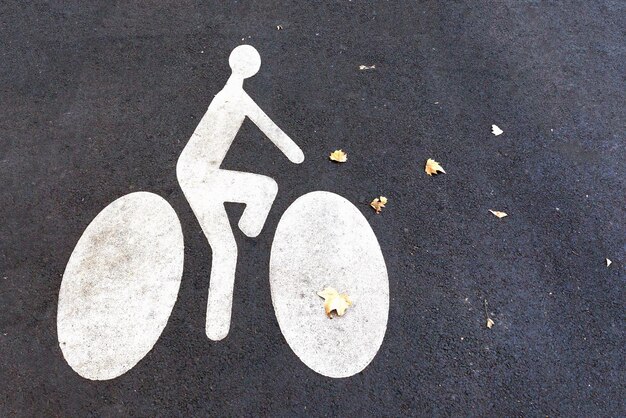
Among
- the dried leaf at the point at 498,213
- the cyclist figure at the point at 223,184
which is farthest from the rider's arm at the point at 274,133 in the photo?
the dried leaf at the point at 498,213

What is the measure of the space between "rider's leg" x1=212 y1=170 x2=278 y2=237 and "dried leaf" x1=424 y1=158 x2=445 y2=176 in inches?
46.8

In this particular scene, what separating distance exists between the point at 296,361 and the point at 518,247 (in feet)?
5.76

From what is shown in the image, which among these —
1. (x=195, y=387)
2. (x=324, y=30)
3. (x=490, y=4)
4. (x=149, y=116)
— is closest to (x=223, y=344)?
(x=195, y=387)

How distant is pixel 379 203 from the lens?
3.54 meters

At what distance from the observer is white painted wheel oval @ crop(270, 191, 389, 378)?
2928 millimetres

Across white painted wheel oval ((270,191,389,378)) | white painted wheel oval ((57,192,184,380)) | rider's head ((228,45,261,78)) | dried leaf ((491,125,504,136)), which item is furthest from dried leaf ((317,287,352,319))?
rider's head ((228,45,261,78))

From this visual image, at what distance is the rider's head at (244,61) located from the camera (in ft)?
14.2

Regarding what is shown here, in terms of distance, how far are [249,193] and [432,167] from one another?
1433mm

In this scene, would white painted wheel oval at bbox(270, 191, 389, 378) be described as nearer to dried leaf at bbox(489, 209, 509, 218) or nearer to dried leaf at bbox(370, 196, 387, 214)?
dried leaf at bbox(370, 196, 387, 214)

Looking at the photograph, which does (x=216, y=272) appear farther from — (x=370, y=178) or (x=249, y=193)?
(x=370, y=178)

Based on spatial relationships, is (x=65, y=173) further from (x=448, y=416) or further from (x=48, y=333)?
(x=448, y=416)

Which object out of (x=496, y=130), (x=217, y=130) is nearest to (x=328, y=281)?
(x=217, y=130)

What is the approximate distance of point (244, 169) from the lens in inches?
144

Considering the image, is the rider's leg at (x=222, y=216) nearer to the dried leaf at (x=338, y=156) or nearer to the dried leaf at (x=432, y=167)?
the dried leaf at (x=338, y=156)
